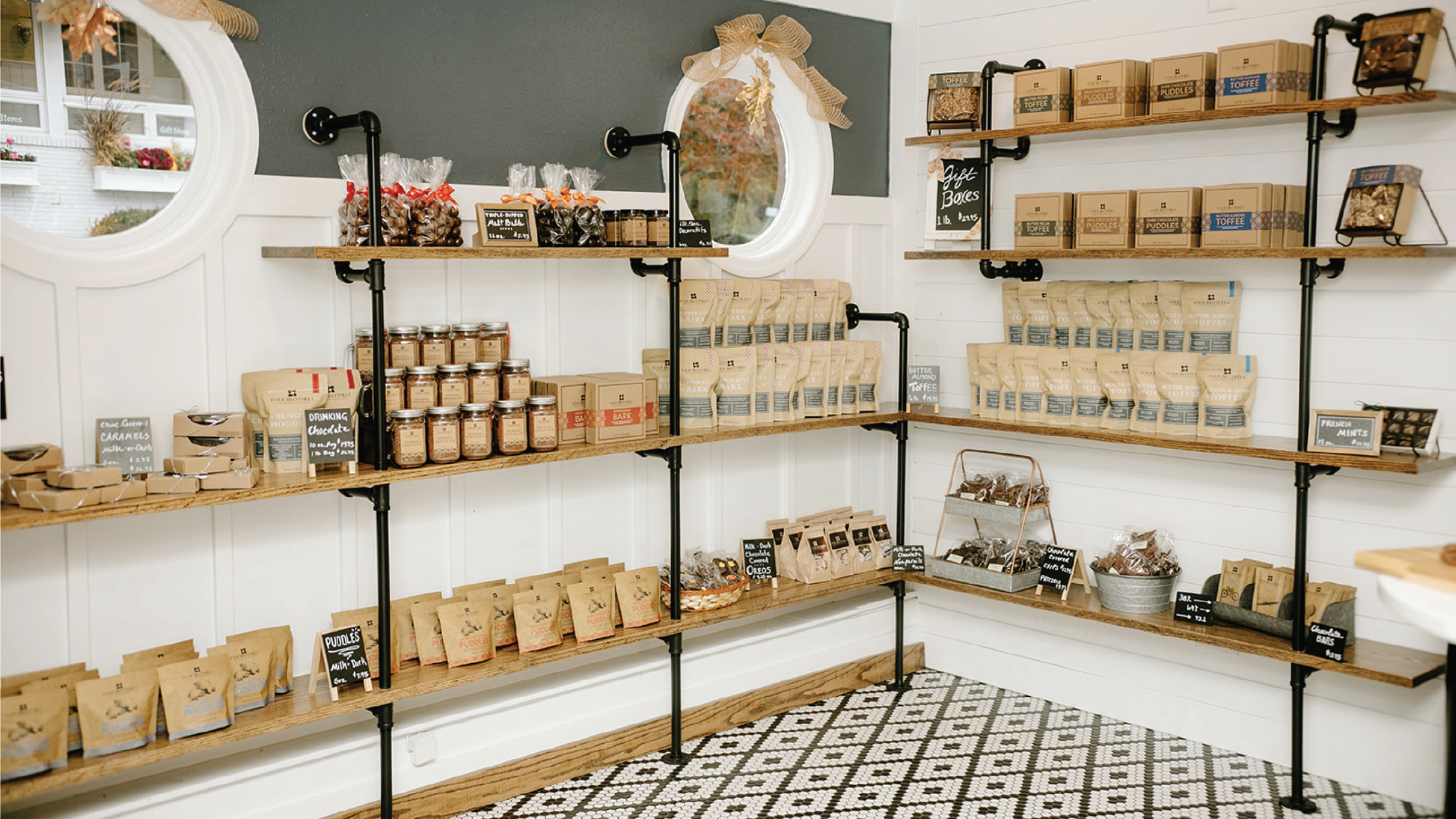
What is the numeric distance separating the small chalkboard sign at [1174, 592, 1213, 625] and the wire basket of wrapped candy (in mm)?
1395

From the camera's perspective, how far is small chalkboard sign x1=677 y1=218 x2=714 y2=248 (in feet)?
12.1

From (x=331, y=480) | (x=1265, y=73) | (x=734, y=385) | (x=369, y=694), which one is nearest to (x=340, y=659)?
(x=369, y=694)

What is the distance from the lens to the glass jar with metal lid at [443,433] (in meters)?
3.14

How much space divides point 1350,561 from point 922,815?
59.4 inches

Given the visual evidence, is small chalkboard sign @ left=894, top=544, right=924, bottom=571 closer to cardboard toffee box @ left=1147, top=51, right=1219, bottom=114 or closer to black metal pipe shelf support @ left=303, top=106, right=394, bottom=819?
cardboard toffee box @ left=1147, top=51, right=1219, bottom=114

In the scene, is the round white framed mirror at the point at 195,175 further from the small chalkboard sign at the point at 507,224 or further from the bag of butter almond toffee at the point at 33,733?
the bag of butter almond toffee at the point at 33,733

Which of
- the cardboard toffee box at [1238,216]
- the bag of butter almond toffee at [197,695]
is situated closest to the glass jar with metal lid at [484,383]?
A: the bag of butter almond toffee at [197,695]

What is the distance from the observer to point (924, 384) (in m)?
4.36

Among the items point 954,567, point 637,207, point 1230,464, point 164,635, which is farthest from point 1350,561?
point 164,635

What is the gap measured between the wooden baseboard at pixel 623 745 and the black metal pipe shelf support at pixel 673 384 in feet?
0.41

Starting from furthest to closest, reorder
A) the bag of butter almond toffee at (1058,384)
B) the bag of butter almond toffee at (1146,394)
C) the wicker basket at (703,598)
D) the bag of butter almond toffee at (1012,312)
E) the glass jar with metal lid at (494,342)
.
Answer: the bag of butter almond toffee at (1012,312) < the bag of butter almond toffee at (1058,384) < the wicker basket at (703,598) < the bag of butter almond toffee at (1146,394) < the glass jar with metal lid at (494,342)

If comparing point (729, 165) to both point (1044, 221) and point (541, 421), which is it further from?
point (541, 421)

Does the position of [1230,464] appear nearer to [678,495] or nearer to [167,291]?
[678,495]

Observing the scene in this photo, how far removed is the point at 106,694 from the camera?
273 cm
